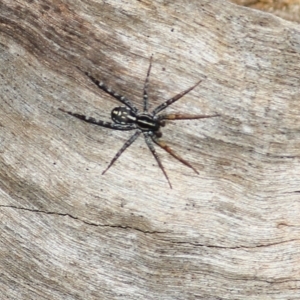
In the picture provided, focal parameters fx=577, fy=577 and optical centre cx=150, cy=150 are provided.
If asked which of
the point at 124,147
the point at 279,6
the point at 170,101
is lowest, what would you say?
the point at 124,147

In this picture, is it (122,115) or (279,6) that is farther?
(279,6)

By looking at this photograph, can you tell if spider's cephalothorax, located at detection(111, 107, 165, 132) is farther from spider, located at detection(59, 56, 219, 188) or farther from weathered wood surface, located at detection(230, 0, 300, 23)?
weathered wood surface, located at detection(230, 0, 300, 23)

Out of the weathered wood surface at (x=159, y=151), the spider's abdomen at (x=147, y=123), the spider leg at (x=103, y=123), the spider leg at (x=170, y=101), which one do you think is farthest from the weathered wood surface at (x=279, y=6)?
the spider leg at (x=103, y=123)

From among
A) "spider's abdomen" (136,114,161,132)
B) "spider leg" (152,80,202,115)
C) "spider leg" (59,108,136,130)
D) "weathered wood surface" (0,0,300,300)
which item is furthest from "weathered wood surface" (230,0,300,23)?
"spider leg" (59,108,136,130)

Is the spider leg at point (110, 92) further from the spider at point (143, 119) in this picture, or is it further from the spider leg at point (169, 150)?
the spider leg at point (169, 150)

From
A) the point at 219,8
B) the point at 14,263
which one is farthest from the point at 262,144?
the point at 14,263

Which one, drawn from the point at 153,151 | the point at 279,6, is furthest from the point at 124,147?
the point at 279,6

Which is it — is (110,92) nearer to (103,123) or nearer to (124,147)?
(103,123)
